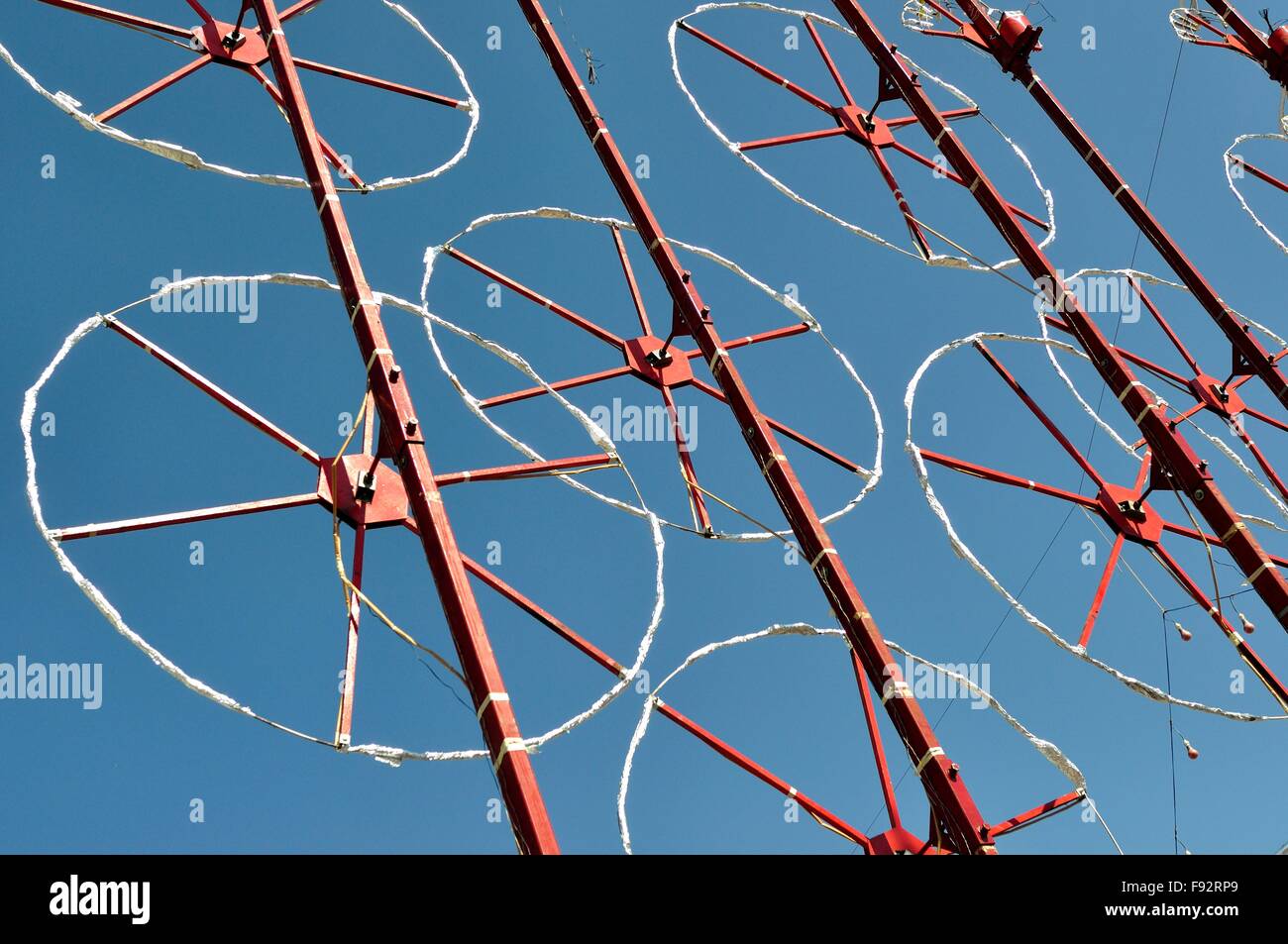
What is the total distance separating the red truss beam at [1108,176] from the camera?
27.8m

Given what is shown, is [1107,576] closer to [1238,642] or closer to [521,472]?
[1238,642]

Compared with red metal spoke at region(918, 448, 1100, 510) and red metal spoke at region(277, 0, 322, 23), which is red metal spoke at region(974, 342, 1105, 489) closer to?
red metal spoke at region(918, 448, 1100, 510)

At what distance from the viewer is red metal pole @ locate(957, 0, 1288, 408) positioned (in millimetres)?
27750

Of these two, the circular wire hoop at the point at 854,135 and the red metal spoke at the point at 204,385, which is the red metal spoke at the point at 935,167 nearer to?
the circular wire hoop at the point at 854,135

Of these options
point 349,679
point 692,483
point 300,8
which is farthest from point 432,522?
point 300,8

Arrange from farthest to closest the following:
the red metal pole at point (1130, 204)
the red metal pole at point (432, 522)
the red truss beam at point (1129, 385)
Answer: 1. the red metal pole at point (1130, 204)
2. the red truss beam at point (1129, 385)
3. the red metal pole at point (432, 522)

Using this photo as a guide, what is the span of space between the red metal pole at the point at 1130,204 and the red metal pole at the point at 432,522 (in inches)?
726

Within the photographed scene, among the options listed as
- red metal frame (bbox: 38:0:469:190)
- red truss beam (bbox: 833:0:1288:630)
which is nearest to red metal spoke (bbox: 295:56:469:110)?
red metal frame (bbox: 38:0:469:190)

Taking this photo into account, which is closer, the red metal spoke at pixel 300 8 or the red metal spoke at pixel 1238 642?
the red metal spoke at pixel 1238 642

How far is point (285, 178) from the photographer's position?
88.6ft

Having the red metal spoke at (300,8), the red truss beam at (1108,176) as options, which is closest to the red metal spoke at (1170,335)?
the red truss beam at (1108,176)
